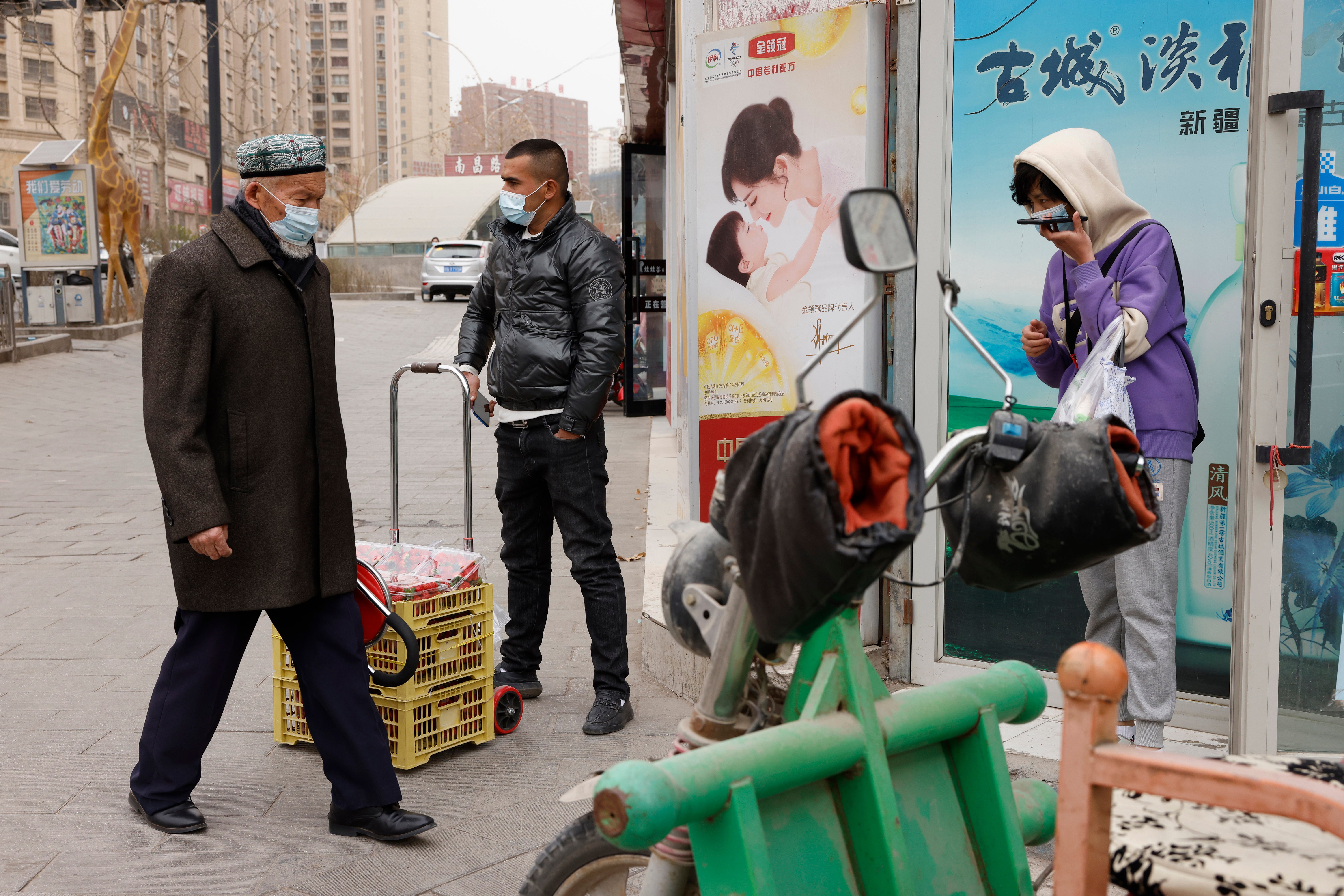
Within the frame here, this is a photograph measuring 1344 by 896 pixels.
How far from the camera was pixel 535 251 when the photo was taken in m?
4.33

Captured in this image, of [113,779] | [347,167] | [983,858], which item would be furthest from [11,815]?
[347,167]

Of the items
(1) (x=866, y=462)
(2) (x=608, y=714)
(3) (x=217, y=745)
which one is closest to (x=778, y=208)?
(2) (x=608, y=714)

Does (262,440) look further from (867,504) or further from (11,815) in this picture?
(867,504)

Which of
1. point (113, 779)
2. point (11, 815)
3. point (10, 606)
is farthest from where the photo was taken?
point (10, 606)

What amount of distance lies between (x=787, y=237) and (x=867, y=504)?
10.1 ft

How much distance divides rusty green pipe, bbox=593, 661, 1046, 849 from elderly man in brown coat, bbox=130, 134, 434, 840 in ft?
6.03

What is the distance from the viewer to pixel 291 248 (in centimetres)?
353

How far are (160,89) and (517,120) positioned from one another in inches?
1384

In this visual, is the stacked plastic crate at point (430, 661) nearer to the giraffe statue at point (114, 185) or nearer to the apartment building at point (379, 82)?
the giraffe statue at point (114, 185)

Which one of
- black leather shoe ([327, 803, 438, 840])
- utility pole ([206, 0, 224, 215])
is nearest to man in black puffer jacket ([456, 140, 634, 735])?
black leather shoe ([327, 803, 438, 840])

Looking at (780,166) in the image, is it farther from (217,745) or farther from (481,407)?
(217,745)

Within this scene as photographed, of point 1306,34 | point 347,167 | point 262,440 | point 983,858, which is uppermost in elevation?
point 347,167

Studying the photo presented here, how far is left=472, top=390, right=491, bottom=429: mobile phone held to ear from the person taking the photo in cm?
440

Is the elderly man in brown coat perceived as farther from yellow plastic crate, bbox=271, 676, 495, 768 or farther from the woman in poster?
the woman in poster
